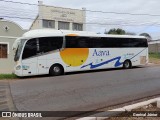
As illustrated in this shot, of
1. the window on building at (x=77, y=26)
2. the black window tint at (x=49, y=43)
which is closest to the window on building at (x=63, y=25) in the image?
the window on building at (x=77, y=26)

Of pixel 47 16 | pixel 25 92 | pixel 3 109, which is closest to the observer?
pixel 3 109

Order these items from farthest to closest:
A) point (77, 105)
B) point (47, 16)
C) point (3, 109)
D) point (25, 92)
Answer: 1. point (47, 16)
2. point (25, 92)
3. point (77, 105)
4. point (3, 109)

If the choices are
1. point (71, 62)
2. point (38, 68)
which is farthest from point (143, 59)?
point (38, 68)

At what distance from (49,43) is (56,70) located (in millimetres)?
1889

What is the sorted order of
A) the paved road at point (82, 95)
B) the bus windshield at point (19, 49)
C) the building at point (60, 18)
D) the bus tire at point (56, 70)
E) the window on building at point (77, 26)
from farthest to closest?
the window on building at point (77, 26), the building at point (60, 18), the bus tire at point (56, 70), the bus windshield at point (19, 49), the paved road at point (82, 95)

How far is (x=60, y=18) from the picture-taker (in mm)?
49688

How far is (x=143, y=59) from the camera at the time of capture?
28.3 metres

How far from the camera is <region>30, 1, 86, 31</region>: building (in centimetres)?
4819

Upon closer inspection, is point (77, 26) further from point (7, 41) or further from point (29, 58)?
point (29, 58)

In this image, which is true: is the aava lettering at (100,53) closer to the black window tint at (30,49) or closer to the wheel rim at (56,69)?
the wheel rim at (56,69)

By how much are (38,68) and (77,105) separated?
11.1 meters

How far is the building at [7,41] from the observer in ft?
105

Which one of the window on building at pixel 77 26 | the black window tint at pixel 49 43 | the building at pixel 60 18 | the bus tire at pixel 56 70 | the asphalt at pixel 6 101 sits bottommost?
the asphalt at pixel 6 101

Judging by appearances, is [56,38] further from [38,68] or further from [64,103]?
[64,103]
